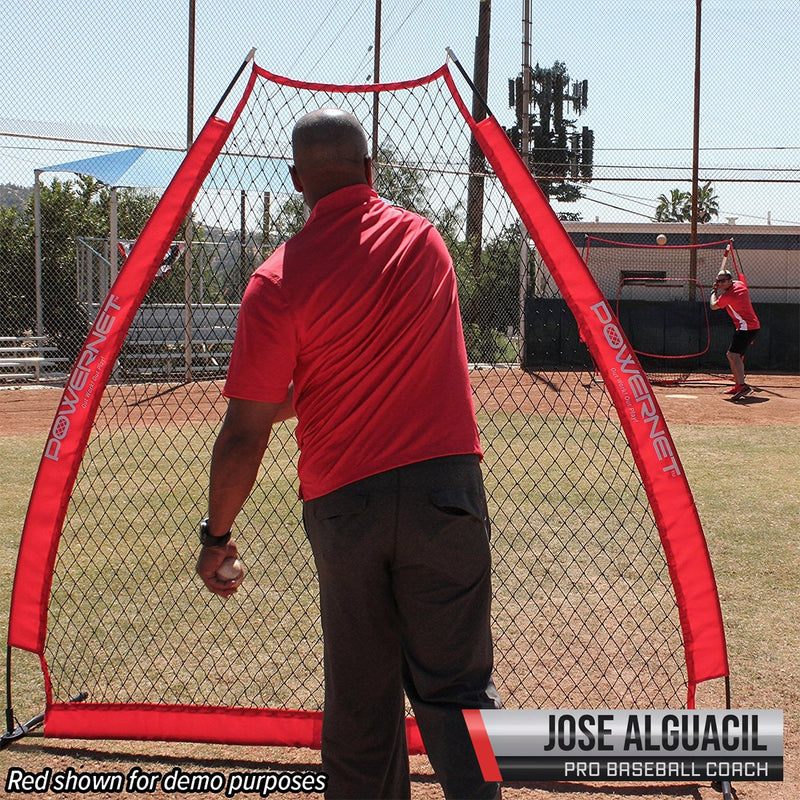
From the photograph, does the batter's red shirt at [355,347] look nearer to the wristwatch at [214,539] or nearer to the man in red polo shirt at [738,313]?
the wristwatch at [214,539]

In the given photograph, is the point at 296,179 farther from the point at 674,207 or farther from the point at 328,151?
the point at 674,207

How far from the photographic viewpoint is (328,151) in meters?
2.52

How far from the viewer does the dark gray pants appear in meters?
2.32

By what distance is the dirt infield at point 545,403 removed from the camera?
11.8m

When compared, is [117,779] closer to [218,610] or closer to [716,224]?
[218,610]

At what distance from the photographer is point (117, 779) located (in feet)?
10.8

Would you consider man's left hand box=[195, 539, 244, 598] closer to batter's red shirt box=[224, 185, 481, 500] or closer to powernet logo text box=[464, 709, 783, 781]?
batter's red shirt box=[224, 185, 481, 500]

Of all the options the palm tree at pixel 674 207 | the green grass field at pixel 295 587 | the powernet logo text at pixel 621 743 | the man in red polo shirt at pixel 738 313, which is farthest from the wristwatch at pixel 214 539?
the palm tree at pixel 674 207

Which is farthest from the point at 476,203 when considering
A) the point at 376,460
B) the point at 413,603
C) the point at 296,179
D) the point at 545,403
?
the point at 545,403

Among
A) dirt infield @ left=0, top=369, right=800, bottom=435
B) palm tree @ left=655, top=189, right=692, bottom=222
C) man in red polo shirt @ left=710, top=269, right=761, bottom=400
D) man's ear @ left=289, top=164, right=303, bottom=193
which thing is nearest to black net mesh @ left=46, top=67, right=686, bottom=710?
man's ear @ left=289, top=164, right=303, bottom=193

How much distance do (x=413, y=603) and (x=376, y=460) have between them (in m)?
0.38

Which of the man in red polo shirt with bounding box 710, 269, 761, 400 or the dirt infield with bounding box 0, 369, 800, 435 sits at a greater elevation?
the man in red polo shirt with bounding box 710, 269, 761, 400

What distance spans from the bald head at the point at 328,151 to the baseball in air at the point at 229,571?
1.05m

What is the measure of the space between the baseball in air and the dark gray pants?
0.28m
